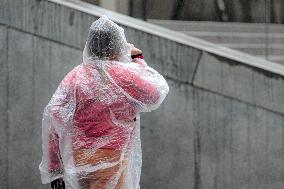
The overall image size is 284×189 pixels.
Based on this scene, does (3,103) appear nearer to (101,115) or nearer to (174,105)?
(174,105)

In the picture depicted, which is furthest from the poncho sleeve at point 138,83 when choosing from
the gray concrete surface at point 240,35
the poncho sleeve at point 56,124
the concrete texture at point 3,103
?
the gray concrete surface at point 240,35

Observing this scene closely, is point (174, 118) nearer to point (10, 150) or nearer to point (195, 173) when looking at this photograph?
point (195, 173)

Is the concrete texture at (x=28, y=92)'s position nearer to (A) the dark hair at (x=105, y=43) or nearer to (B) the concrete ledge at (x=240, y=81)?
(B) the concrete ledge at (x=240, y=81)

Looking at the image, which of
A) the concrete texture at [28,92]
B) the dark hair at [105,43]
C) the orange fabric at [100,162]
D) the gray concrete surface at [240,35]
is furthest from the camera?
the gray concrete surface at [240,35]

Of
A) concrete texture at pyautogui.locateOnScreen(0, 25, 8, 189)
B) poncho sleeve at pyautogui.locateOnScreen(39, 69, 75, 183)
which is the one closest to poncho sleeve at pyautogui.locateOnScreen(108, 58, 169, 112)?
poncho sleeve at pyautogui.locateOnScreen(39, 69, 75, 183)

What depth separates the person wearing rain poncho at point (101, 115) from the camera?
148 inches

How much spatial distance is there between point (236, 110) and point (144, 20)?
1709 millimetres

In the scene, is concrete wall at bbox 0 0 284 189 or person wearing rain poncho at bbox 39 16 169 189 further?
concrete wall at bbox 0 0 284 189

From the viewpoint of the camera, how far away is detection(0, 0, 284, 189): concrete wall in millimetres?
5680

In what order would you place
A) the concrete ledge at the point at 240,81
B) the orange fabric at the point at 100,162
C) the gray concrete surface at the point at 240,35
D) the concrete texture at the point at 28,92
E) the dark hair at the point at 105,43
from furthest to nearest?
the gray concrete surface at the point at 240,35
the concrete texture at the point at 28,92
the concrete ledge at the point at 240,81
the dark hair at the point at 105,43
the orange fabric at the point at 100,162

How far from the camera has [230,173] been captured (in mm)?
5738

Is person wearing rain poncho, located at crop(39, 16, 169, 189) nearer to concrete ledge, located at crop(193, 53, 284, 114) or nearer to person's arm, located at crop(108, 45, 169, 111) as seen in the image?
person's arm, located at crop(108, 45, 169, 111)

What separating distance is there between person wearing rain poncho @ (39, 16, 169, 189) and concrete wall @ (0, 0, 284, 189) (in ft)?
5.62

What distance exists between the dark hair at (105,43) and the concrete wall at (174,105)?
178cm
